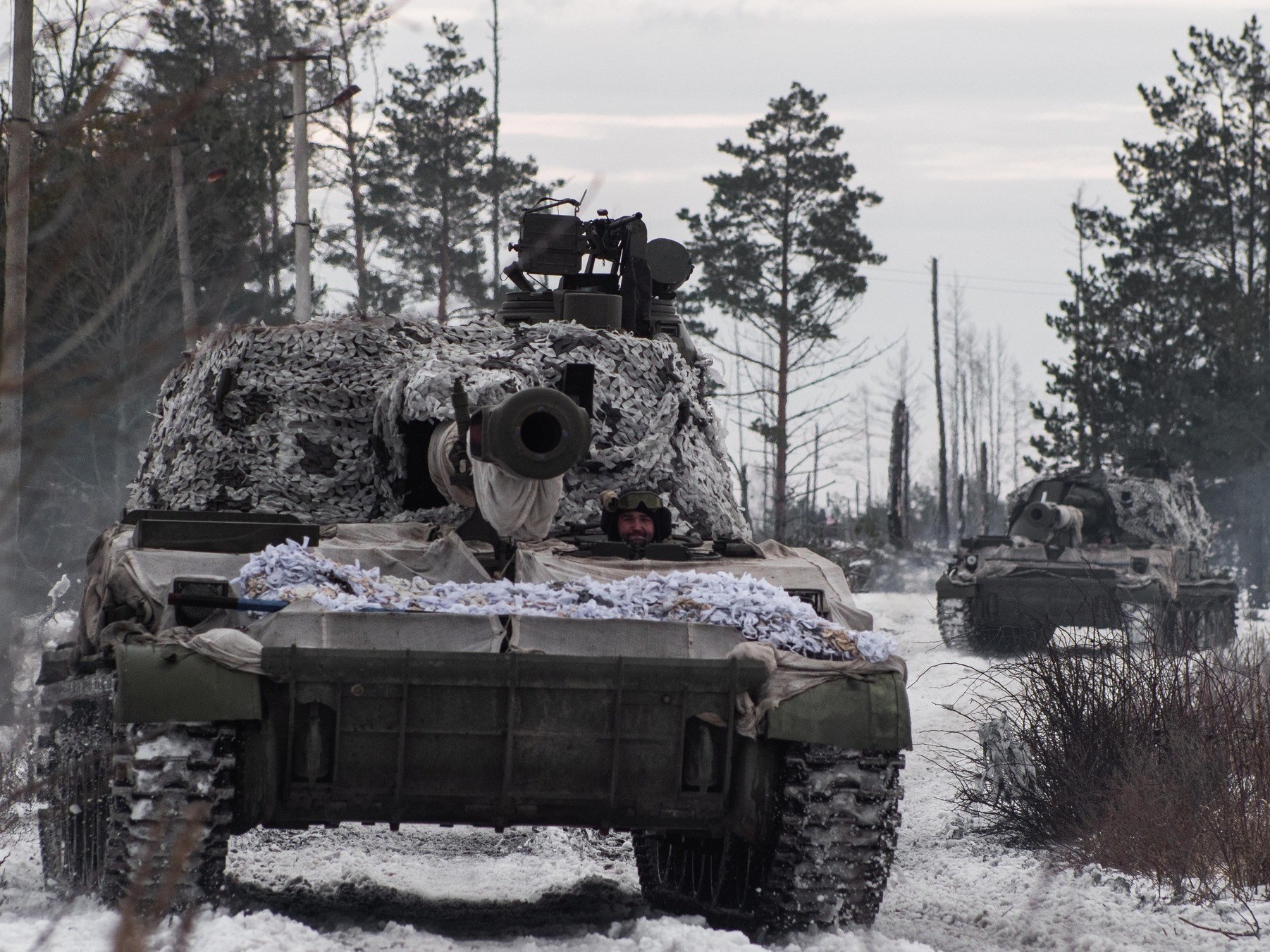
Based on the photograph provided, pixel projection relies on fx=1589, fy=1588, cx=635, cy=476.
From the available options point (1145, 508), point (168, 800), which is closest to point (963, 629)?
point (1145, 508)

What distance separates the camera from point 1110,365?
29.8 metres

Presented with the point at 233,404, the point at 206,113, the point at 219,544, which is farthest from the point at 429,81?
the point at 219,544

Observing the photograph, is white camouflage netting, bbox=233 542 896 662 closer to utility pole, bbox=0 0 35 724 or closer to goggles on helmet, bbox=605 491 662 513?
goggles on helmet, bbox=605 491 662 513

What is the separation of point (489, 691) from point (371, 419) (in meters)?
2.86

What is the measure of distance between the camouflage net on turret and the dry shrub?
1.82m

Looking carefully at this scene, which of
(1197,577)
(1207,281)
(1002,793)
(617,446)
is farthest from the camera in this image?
(1207,281)

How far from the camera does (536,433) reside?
17.9 ft

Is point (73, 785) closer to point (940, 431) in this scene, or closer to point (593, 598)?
point (593, 598)

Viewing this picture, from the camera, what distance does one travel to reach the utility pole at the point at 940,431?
1607 inches

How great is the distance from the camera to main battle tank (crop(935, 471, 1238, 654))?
15.8m

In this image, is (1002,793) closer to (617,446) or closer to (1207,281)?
(617,446)

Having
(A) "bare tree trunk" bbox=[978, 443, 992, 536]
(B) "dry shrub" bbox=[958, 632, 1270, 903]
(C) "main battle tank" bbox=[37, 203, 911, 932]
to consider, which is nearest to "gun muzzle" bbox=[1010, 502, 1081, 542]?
(B) "dry shrub" bbox=[958, 632, 1270, 903]

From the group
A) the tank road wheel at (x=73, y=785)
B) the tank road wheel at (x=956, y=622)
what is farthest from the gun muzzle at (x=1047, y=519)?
the tank road wheel at (x=73, y=785)

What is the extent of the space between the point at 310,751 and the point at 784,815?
150 centimetres
